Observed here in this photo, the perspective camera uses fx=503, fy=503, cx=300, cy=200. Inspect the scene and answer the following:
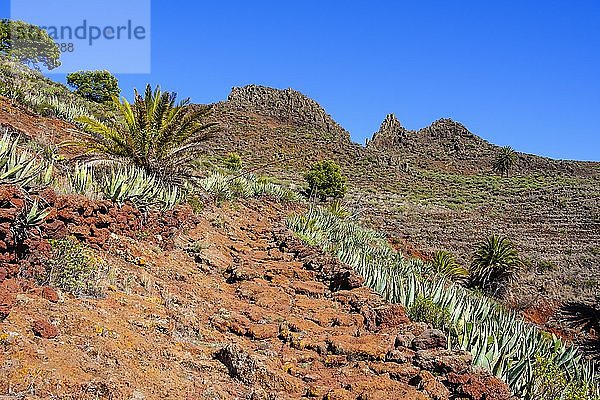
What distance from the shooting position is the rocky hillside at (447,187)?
25.6 m

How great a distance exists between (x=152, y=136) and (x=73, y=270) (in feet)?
14.8

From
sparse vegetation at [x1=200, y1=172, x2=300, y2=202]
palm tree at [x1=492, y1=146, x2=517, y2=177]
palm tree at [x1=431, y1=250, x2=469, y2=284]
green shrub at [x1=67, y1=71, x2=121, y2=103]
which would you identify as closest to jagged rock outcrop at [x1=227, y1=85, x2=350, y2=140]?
palm tree at [x1=492, y1=146, x2=517, y2=177]

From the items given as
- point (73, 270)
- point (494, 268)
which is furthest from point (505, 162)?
point (73, 270)

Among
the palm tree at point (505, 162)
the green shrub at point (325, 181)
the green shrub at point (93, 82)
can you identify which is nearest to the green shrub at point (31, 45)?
the green shrub at point (93, 82)

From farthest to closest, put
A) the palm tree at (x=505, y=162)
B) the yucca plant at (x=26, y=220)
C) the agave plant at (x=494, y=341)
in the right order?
1. the palm tree at (x=505, y=162)
2. the yucca plant at (x=26, y=220)
3. the agave plant at (x=494, y=341)

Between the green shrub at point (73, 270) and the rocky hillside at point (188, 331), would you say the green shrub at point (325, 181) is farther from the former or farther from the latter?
the green shrub at point (73, 270)

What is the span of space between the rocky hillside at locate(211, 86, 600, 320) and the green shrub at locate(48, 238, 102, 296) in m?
5.77

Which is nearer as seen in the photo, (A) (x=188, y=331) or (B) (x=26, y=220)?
(B) (x=26, y=220)

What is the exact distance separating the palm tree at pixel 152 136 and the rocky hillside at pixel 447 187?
3.82ft

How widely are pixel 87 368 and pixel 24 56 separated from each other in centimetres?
5030

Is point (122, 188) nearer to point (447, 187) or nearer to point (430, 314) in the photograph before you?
point (430, 314)

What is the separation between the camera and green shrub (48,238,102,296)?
4457mm

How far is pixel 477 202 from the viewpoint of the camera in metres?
41.2

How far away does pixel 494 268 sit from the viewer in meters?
21.5
